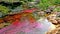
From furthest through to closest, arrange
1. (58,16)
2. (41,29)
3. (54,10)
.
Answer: (54,10)
(58,16)
(41,29)

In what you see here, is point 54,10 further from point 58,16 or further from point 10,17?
point 10,17

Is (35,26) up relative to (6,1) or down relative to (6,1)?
down

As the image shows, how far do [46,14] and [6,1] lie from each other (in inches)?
68.2

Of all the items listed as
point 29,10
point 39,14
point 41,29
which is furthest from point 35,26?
point 29,10

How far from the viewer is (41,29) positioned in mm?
6227

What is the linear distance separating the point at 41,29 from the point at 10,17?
141cm

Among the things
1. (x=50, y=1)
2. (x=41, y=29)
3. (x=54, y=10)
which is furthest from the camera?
(x=50, y=1)

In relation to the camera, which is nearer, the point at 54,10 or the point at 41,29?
the point at 41,29

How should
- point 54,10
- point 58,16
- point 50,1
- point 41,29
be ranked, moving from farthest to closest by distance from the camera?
point 50,1, point 54,10, point 58,16, point 41,29

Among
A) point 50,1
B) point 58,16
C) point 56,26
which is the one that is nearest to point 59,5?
point 50,1

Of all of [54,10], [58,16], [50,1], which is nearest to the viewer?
[58,16]

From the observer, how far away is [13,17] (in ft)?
23.4

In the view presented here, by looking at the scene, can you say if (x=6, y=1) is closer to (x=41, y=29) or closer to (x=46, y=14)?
(x=46, y=14)

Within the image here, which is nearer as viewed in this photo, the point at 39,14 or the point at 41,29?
the point at 41,29
